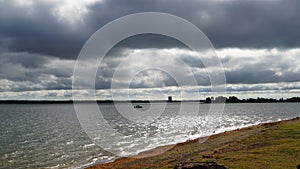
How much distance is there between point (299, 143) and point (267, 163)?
7759 mm

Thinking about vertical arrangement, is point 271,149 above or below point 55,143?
above

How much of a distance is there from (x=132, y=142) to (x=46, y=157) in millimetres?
16762

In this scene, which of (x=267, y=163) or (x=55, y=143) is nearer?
(x=267, y=163)

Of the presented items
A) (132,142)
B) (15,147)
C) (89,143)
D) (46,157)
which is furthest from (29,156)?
(132,142)

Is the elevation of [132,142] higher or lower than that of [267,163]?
lower

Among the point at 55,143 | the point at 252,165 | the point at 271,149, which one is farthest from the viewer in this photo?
the point at 55,143

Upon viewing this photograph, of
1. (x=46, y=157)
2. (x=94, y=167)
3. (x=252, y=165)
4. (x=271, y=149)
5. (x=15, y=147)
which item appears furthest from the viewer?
(x=15, y=147)

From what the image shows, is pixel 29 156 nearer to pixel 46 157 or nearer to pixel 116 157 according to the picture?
pixel 46 157

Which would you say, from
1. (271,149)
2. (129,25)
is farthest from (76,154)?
(271,149)

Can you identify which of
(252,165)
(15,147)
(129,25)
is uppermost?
(129,25)

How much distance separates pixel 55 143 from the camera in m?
49.1

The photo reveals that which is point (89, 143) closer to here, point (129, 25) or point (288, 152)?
point (129, 25)

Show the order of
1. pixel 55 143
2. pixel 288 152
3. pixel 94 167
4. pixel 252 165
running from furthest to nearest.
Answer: pixel 55 143
pixel 94 167
pixel 288 152
pixel 252 165

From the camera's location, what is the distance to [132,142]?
51.3m
